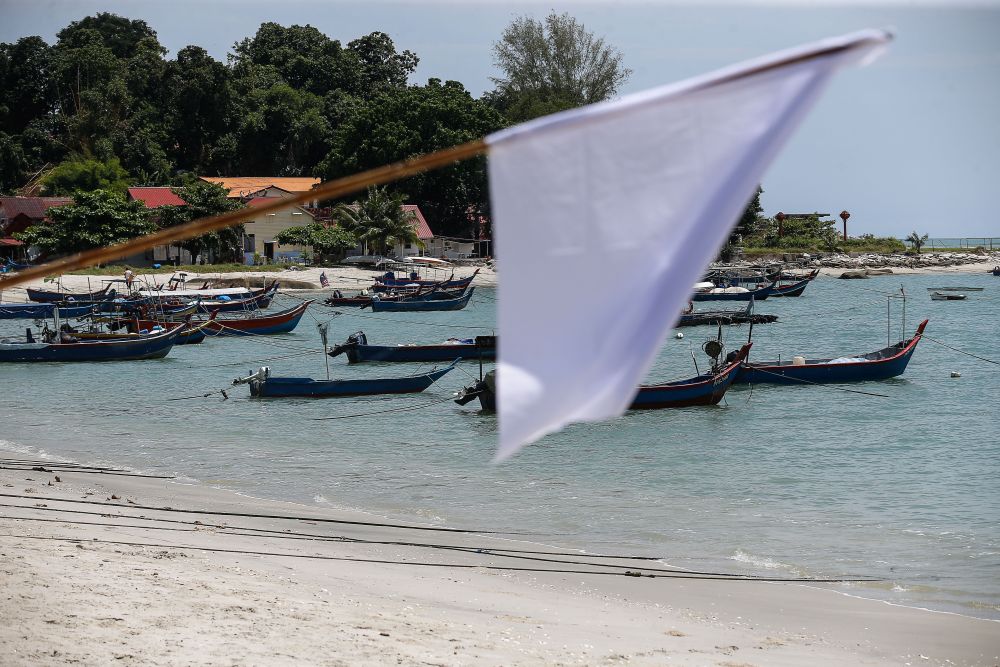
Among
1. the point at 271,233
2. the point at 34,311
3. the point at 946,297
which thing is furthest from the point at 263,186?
the point at 946,297

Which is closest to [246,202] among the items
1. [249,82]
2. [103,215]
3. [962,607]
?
[103,215]

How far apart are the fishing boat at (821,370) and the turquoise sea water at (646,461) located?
397 mm

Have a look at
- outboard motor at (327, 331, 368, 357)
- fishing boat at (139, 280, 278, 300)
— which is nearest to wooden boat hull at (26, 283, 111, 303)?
fishing boat at (139, 280, 278, 300)

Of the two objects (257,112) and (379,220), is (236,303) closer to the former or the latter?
(379,220)

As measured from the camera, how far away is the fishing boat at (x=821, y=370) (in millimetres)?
28188

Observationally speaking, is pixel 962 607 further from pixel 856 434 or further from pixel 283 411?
pixel 283 411

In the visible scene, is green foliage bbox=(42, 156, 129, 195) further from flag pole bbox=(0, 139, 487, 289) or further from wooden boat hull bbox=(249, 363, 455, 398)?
flag pole bbox=(0, 139, 487, 289)

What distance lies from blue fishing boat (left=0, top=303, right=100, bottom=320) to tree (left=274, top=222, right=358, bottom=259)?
2025cm

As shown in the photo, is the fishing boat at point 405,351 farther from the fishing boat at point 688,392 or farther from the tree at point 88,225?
the tree at point 88,225

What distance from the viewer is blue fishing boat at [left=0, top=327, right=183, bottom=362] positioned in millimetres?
33531

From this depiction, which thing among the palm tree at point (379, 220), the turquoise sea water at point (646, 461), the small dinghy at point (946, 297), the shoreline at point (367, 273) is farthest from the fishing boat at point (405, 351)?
the small dinghy at point (946, 297)

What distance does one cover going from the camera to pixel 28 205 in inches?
2506

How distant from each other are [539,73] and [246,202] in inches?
1139

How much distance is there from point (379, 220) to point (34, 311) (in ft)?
76.1
